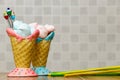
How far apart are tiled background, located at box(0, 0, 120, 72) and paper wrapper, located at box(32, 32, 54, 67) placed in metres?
0.97

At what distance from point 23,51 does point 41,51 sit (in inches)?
4.0

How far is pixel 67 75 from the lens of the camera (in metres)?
1.03

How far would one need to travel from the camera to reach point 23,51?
1013mm

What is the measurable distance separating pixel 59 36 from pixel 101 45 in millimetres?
283

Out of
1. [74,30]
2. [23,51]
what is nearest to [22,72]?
[23,51]

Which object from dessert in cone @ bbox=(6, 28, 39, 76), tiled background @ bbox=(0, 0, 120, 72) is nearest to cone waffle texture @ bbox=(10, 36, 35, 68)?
dessert in cone @ bbox=(6, 28, 39, 76)

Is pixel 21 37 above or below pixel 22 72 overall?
above

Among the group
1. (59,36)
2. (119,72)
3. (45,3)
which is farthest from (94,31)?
(119,72)

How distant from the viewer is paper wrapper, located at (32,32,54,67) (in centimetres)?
109

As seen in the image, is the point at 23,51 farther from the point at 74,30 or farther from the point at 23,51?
the point at 74,30

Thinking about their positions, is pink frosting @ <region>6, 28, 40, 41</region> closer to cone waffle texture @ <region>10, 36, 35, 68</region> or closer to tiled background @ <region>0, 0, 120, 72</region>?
cone waffle texture @ <region>10, 36, 35, 68</region>

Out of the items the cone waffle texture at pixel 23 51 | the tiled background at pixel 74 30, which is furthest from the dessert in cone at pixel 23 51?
the tiled background at pixel 74 30

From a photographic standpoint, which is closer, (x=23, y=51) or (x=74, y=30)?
(x=23, y=51)

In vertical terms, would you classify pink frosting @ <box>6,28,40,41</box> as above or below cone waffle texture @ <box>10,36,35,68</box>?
above
